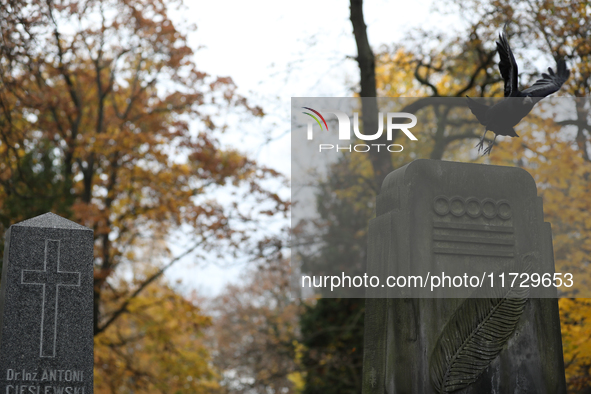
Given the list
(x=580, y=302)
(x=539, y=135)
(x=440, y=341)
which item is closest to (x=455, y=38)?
(x=539, y=135)

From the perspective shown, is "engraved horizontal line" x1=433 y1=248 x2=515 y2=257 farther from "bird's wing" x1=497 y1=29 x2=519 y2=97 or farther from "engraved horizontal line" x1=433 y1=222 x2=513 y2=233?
"bird's wing" x1=497 y1=29 x2=519 y2=97

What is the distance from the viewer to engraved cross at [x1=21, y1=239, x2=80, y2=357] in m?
5.68

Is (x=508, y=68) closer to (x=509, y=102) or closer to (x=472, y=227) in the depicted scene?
(x=509, y=102)

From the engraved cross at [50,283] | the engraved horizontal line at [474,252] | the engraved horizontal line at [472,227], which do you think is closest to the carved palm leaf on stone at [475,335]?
the engraved horizontal line at [474,252]

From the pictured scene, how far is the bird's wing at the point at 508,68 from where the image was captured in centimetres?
595

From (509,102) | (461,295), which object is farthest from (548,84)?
(461,295)

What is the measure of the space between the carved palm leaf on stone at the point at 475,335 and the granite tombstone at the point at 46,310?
308 centimetres

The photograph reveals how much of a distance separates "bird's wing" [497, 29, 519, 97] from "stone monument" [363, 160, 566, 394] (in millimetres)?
802

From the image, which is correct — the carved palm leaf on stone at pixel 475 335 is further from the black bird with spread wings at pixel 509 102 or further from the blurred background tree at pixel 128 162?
the blurred background tree at pixel 128 162

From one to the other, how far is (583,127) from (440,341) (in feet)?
23.1

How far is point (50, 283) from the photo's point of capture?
→ 5.83 metres

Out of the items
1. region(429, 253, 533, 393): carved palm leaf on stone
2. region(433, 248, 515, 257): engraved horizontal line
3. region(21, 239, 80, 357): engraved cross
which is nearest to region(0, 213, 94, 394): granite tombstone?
region(21, 239, 80, 357): engraved cross

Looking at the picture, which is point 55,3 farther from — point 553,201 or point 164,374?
point 553,201

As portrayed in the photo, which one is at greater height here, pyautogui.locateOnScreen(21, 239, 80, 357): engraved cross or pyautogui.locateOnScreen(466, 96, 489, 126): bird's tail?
pyautogui.locateOnScreen(466, 96, 489, 126): bird's tail
